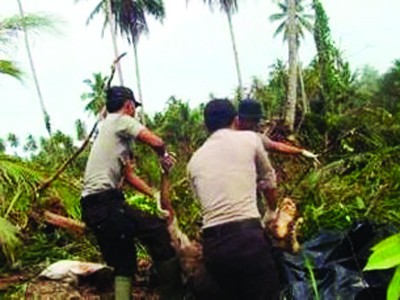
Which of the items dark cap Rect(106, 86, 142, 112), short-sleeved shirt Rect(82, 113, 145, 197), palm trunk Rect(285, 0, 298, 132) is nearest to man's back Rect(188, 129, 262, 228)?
short-sleeved shirt Rect(82, 113, 145, 197)

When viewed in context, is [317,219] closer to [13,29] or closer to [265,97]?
[13,29]

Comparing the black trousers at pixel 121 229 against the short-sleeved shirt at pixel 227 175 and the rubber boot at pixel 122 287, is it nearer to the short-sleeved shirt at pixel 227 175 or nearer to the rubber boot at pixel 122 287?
the rubber boot at pixel 122 287

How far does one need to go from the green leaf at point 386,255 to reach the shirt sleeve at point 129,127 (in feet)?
9.62

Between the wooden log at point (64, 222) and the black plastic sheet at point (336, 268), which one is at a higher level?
the wooden log at point (64, 222)

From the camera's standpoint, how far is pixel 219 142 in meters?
3.40

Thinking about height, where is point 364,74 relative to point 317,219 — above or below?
above

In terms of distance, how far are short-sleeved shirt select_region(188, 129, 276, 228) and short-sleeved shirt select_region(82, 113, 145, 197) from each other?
66 cm

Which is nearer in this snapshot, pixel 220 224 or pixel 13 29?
pixel 220 224

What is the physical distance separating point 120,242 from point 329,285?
45.3 inches

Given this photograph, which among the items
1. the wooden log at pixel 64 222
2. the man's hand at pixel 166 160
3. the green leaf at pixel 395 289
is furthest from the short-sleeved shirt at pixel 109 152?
the green leaf at pixel 395 289

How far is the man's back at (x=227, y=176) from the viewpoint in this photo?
327cm

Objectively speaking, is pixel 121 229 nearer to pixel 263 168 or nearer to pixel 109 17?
pixel 263 168

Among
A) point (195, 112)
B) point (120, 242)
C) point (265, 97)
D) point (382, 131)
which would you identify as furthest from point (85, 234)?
point (195, 112)

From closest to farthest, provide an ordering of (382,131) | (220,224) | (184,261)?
1. (220,224)
2. (184,261)
3. (382,131)
